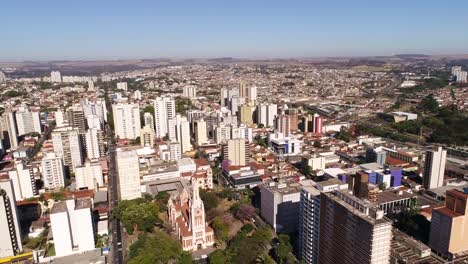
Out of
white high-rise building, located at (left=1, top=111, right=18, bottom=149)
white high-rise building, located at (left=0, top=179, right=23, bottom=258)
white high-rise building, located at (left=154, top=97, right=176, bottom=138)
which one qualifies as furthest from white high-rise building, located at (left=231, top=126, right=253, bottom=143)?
white high-rise building, located at (left=1, top=111, right=18, bottom=149)

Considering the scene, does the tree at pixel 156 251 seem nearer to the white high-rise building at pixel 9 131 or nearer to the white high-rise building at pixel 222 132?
the white high-rise building at pixel 222 132

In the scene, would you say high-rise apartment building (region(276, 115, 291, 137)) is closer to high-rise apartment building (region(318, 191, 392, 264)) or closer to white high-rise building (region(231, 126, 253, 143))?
white high-rise building (region(231, 126, 253, 143))

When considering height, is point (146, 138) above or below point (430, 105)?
below

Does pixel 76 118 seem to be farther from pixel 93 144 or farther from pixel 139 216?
pixel 139 216

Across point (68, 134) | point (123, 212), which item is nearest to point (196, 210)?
point (123, 212)

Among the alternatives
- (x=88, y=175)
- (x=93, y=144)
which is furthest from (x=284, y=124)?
(x=88, y=175)

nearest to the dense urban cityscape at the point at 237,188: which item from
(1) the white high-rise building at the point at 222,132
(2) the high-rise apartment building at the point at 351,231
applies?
(2) the high-rise apartment building at the point at 351,231
